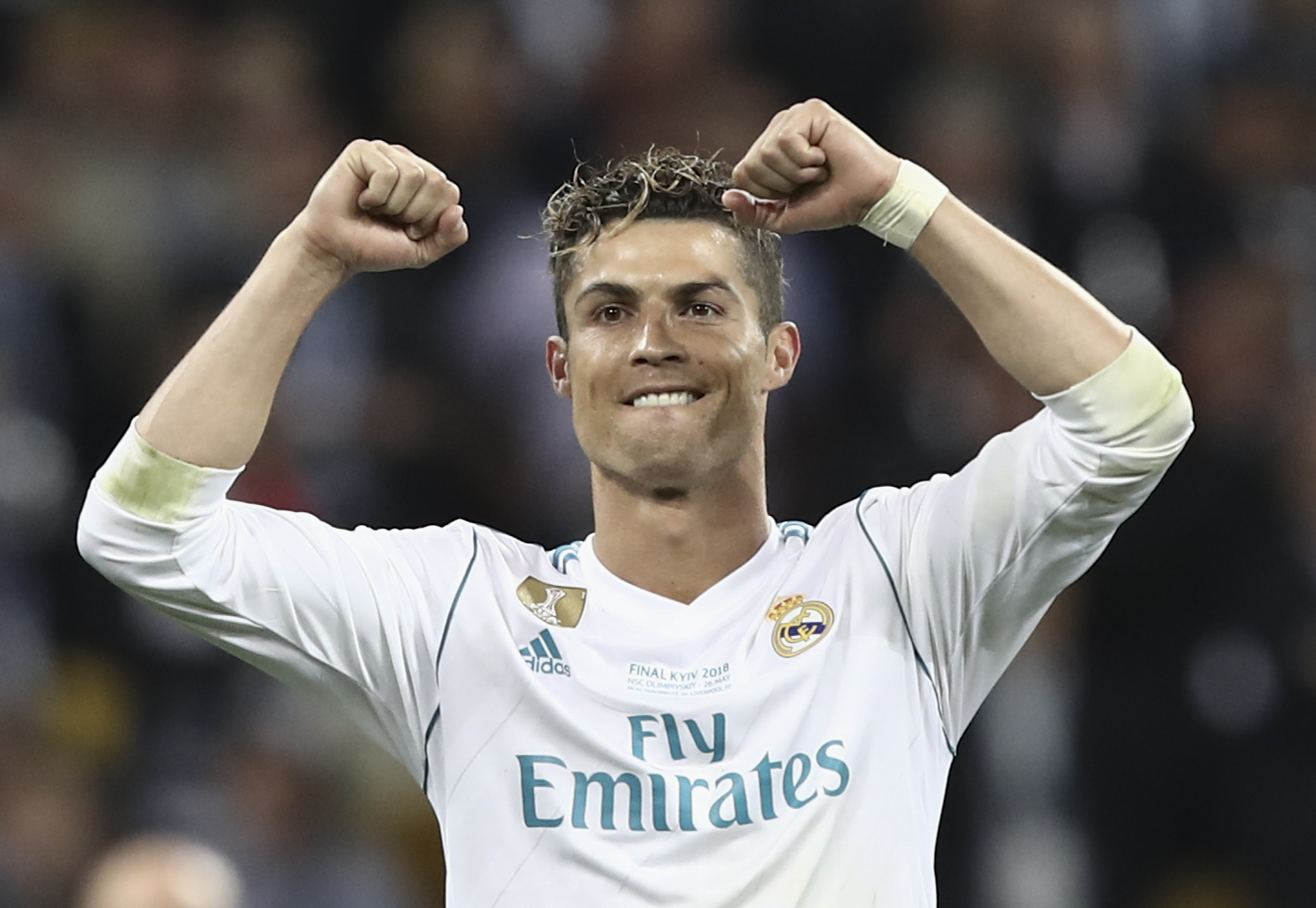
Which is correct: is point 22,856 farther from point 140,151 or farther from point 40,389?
point 140,151

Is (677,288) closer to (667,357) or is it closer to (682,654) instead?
(667,357)

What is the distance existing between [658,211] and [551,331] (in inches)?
112

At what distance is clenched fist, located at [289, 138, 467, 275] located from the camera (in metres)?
3.42

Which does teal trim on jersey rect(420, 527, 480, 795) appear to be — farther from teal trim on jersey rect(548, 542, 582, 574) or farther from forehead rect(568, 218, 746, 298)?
forehead rect(568, 218, 746, 298)

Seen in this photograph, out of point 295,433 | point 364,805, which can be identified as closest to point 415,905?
point 364,805

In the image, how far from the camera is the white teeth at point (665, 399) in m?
3.82

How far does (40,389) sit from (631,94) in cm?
265

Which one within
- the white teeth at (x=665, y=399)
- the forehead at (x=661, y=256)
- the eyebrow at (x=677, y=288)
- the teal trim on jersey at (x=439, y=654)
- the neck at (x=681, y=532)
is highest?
the forehead at (x=661, y=256)

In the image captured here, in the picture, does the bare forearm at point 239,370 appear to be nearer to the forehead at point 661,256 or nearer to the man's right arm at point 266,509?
the man's right arm at point 266,509

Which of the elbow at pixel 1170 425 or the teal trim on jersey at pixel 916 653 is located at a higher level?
the elbow at pixel 1170 425

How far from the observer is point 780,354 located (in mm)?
4113

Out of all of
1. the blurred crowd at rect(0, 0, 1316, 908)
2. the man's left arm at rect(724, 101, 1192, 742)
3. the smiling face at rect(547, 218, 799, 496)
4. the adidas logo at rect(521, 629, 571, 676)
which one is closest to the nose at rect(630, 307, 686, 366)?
the smiling face at rect(547, 218, 799, 496)

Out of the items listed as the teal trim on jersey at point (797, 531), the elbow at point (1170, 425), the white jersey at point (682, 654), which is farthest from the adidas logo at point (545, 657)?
the elbow at point (1170, 425)

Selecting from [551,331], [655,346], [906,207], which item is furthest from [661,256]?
[551,331]
